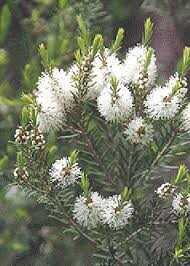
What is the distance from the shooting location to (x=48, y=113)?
1220 millimetres

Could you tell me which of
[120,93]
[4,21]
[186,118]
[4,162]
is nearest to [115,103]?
[120,93]

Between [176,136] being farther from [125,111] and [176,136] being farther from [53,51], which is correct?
[53,51]

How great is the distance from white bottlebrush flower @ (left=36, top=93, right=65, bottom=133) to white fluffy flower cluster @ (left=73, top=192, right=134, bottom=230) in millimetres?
133

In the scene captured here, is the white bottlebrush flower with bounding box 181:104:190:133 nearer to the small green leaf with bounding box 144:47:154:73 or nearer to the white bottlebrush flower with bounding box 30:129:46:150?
the small green leaf with bounding box 144:47:154:73

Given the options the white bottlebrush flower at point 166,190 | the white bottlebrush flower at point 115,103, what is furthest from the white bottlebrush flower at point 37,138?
the white bottlebrush flower at point 166,190

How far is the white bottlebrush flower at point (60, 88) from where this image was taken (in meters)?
1.21

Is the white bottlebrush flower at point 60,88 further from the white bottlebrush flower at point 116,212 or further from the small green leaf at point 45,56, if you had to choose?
the white bottlebrush flower at point 116,212

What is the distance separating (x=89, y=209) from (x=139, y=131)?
15cm

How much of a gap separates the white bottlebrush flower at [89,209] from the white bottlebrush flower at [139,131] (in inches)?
4.5

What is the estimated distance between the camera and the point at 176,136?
1.25m

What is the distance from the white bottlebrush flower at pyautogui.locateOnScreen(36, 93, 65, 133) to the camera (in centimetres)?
122

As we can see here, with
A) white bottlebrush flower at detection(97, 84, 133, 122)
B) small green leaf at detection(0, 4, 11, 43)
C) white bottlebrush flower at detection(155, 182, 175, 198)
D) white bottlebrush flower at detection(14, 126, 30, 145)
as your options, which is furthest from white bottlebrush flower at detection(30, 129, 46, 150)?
small green leaf at detection(0, 4, 11, 43)

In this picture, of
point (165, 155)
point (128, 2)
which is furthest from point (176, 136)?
point (128, 2)

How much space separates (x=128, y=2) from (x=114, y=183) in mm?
706
